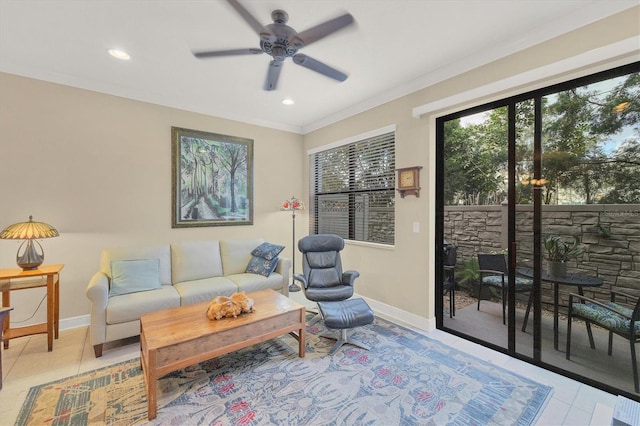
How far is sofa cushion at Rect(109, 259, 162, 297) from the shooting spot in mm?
2881

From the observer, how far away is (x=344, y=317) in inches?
103

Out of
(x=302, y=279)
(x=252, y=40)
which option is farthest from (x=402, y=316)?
(x=252, y=40)

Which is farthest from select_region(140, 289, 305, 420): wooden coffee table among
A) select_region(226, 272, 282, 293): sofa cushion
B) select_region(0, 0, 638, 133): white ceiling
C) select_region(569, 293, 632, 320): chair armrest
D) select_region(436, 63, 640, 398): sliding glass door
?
select_region(0, 0, 638, 133): white ceiling

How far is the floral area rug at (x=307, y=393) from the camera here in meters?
1.81

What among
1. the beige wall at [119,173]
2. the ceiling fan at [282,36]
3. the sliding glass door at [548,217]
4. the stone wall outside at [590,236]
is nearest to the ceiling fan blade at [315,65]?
the ceiling fan at [282,36]

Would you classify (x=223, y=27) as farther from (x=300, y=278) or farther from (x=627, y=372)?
(x=627, y=372)

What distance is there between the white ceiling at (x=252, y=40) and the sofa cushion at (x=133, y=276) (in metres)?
2.15

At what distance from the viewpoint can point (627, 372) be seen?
206cm

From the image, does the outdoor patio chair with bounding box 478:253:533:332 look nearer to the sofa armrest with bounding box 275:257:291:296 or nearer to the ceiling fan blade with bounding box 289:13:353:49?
the sofa armrest with bounding box 275:257:291:296

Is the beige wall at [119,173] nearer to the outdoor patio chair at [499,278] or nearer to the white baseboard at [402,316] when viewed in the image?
the white baseboard at [402,316]

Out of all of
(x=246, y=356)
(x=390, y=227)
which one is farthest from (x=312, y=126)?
(x=246, y=356)

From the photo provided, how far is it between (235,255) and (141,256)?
3.72ft

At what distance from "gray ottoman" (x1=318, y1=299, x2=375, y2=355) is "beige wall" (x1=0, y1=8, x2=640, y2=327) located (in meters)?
0.86

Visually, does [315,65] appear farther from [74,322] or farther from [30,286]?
[74,322]
